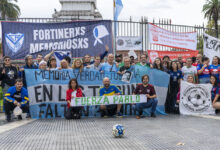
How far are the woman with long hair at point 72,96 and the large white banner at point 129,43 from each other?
4524 mm

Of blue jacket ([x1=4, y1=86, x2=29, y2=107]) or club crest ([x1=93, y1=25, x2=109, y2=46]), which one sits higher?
club crest ([x1=93, y1=25, x2=109, y2=46])

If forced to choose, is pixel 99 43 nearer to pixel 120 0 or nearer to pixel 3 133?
pixel 120 0

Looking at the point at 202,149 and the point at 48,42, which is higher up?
the point at 48,42

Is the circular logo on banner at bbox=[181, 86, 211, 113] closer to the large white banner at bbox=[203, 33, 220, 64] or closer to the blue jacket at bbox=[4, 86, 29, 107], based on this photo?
the blue jacket at bbox=[4, 86, 29, 107]

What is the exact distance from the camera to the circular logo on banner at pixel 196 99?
908 cm

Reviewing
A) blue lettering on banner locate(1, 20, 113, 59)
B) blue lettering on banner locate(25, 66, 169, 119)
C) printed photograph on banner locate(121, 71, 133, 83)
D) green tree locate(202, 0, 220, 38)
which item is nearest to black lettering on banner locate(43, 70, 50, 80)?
blue lettering on banner locate(25, 66, 169, 119)

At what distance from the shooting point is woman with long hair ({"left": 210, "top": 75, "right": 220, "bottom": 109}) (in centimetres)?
917

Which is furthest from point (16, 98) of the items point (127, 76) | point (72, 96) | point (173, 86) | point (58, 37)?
point (173, 86)

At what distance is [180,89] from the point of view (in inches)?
361

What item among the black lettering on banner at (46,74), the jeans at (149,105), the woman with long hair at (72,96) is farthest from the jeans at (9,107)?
the jeans at (149,105)

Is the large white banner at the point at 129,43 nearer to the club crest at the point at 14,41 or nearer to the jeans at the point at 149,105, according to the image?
the club crest at the point at 14,41

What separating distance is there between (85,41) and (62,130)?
18.9ft

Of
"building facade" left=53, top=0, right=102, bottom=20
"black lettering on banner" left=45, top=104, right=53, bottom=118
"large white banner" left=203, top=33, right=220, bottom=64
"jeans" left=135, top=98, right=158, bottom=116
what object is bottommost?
"black lettering on banner" left=45, top=104, right=53, bottom=118

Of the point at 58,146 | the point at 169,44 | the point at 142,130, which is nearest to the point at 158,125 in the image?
the point at 142,130
